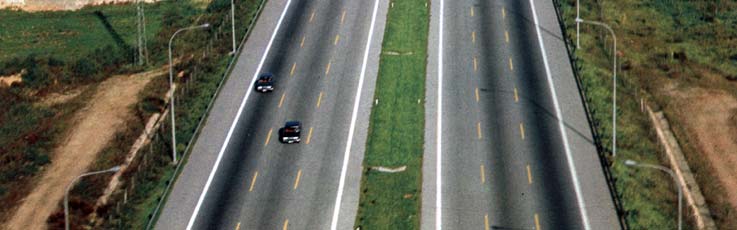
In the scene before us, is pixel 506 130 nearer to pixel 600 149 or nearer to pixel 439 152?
pixel 439 152

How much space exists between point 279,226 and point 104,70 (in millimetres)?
46038

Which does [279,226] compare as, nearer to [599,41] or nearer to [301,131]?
[301,131]

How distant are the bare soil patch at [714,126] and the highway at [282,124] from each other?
2618 centimetres

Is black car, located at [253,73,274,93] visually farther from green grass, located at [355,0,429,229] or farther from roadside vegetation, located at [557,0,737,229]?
roadside vegetation, located at [557,0,737,229]

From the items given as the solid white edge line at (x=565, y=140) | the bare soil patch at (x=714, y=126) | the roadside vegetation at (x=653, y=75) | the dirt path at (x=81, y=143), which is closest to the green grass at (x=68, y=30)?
the dirt path at (x=81, y=143)

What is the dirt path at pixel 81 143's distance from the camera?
8600cm

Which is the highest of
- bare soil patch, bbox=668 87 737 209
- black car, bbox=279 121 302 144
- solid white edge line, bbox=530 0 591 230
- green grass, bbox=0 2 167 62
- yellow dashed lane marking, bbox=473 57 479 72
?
black car, bbox=279 121 302 144

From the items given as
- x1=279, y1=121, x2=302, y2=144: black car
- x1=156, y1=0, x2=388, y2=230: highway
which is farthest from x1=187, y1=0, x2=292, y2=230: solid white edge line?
x1=279, y1=121, x2=302, y2=144: black car

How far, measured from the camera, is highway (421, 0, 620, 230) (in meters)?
80.6

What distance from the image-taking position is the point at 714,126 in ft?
327

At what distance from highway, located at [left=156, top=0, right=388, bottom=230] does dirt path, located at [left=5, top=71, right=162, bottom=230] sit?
906cm

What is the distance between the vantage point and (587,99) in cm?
9938

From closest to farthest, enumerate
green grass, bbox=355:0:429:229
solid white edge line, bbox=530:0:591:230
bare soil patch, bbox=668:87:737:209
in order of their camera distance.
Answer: solid white edge line, bbox=530:0:591:230, green grass, bbox=355:0:429:229, bare soil patch, bbox=668:87:737:209

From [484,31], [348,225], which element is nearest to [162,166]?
[348,225]
